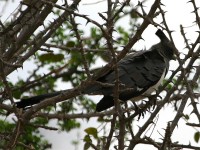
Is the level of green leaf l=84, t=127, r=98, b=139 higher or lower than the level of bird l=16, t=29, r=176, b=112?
lower

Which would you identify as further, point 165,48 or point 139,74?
point 165,48

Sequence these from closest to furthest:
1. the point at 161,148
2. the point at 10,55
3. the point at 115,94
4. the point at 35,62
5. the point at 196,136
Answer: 1. the point at 161,148
2. the point at 115,94
3. the point at 10,55
4. the point at 196,136
5. the point at 35,62

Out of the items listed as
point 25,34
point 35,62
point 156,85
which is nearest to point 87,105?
point 35,62

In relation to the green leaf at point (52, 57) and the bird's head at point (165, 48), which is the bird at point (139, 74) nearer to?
the bird's head at point (165, 48)

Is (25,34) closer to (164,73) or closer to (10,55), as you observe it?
(10,55)

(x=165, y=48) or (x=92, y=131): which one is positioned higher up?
(x=165, y=48)

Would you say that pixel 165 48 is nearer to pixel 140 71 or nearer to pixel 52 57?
pixel 140 71

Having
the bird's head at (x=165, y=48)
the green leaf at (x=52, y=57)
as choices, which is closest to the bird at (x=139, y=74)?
the bird's head at (x=165, y=48)

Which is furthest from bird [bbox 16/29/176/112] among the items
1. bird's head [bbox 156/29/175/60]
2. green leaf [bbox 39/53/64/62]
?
green leaf [bbox 39/53/64/62]

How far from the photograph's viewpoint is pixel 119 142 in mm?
3520

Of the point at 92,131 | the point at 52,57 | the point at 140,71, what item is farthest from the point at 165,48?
the point at 92,131

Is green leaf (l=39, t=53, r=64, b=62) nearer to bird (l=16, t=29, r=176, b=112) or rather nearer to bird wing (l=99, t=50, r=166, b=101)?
bird (l=16, t=29, r=176, b=112)

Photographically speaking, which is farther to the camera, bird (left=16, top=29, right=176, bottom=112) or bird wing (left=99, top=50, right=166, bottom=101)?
bird wing (left=99, top=50, right=166, bottom=101)

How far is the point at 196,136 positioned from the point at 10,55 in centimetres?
194
